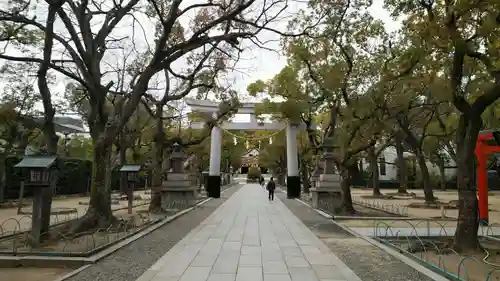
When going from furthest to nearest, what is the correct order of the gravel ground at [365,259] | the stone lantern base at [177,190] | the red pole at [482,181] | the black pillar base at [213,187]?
the black pillar base at [213,187]
the stone lantern base at [177,190]
the red pole at [482,181]
the gravel ground at [365,259]

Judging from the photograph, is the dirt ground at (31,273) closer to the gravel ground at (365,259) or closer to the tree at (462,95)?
the gravel ground at (365,259)

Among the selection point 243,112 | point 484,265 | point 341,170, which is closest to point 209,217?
point 341,170

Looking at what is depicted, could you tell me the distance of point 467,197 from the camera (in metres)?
9.18

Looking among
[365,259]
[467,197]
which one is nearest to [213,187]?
[365,259]

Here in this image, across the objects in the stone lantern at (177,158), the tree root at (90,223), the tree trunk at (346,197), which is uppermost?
the stone lantern at (177,158)

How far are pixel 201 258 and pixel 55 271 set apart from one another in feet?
8.82

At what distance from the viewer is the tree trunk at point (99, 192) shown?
37.6 ft

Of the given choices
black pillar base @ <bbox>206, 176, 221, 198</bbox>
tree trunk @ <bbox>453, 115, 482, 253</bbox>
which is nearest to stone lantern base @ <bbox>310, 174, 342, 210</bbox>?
black pillar base @ <bbox>206, 176, 221, 198</bbox>

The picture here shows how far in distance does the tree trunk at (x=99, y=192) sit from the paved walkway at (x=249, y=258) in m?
2.48

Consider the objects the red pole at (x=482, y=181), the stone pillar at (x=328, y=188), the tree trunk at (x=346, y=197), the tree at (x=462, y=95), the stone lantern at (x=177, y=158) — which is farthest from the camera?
the stone lantern at (x=177, y=158)

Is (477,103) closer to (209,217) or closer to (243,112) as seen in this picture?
(209,217)

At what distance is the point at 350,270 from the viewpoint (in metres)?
7.49

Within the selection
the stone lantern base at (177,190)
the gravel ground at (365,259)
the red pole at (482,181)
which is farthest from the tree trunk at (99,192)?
the red pole at (482,181)

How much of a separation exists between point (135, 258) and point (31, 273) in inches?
75.7
